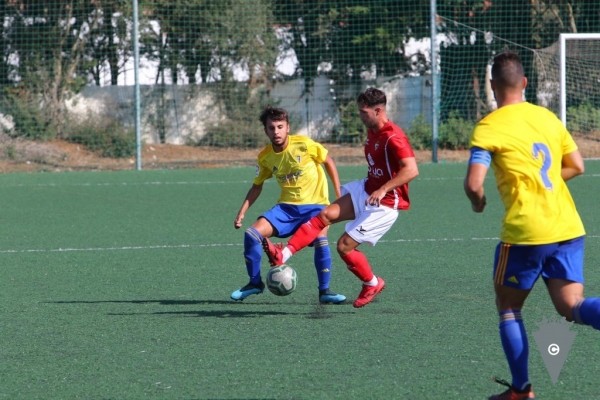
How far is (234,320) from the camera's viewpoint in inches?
238

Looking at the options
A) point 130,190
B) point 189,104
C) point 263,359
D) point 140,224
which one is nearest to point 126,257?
point 140,224

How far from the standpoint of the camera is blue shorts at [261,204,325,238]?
696 cm

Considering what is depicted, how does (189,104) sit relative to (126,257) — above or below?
above

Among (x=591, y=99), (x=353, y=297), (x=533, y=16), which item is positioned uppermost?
(x=533, y=16)

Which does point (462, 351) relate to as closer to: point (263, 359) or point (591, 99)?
point (263, 359)

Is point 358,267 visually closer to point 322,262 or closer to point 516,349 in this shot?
point 322,262

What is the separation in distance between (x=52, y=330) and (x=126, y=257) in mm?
3056

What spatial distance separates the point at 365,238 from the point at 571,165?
2.35 metres

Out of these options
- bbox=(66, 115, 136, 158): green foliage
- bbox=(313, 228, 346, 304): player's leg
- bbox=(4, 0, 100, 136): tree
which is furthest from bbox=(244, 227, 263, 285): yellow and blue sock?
bbox=(4, 0, 100, 136): tree

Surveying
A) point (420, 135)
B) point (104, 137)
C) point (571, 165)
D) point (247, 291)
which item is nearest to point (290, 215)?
point (247, 291)

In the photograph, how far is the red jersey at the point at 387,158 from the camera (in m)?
6.24

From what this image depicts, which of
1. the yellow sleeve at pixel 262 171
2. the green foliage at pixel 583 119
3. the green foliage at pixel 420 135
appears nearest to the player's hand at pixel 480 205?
the yellow sleeve at pixel 262 171

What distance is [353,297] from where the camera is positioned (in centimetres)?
686

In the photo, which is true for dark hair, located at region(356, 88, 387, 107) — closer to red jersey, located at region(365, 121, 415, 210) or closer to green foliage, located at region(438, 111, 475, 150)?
red jersey, located at region(365, 121, 415, 210)
